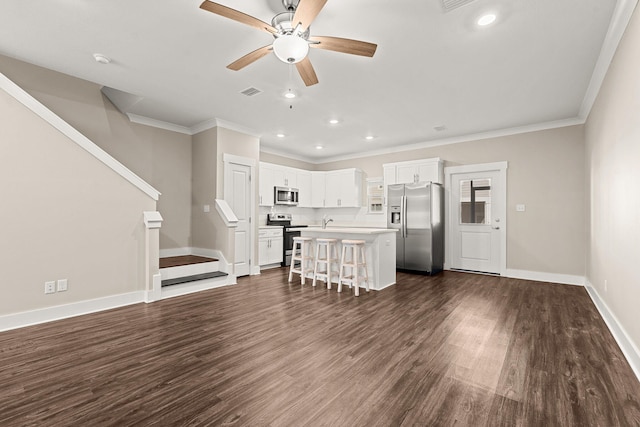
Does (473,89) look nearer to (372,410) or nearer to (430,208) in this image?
(430,208)

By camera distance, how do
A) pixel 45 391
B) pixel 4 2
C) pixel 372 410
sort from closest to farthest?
pixel 372 410, pixel 45 391, pixel 4 2

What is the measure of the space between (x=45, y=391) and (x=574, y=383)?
3.59 metres

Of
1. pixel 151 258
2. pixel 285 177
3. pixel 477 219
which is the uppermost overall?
pixel 285 177

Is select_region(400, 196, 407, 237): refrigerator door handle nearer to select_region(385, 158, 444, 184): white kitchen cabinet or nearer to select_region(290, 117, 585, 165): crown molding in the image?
select_region(385, 158, 444, 184): white kitchen cabinet

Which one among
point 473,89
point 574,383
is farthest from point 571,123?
point 574,383

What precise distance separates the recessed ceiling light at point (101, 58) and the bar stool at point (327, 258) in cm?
356

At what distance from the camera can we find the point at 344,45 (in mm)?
2387

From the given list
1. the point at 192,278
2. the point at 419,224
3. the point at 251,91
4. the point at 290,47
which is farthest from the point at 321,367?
the point at 419,224

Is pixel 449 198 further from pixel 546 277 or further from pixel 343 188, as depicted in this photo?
pixel 343 188

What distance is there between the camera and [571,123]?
16.7ft

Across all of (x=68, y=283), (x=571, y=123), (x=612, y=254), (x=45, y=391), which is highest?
(x=571, y=123)

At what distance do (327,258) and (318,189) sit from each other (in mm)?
3546

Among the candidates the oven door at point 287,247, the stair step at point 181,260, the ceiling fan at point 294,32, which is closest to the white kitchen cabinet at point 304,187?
the oven door at point 287,247

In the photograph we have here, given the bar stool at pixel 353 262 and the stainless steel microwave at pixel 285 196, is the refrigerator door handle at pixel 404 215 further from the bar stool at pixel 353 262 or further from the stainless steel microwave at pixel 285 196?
the stainless steel microwave at pixel 285 196
